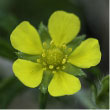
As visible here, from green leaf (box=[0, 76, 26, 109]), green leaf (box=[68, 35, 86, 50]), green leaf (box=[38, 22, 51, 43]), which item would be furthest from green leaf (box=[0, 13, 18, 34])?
green leaf (box=[68, 35, 86, 50])

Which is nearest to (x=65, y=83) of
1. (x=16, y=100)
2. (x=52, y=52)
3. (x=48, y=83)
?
(x=48, y=83)

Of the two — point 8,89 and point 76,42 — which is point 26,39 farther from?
point 8,89

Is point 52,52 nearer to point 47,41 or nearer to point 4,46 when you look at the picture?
point 47,41

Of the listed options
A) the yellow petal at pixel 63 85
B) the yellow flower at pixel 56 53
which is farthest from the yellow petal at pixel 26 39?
the yellow petal at pixel 63 85

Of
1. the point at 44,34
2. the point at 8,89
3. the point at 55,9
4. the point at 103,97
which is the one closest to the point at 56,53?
the point at 44,34

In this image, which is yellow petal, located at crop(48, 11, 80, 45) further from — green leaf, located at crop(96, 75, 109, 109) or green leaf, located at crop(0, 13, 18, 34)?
green leaf, located at crop(0, 13, 18, 34)
